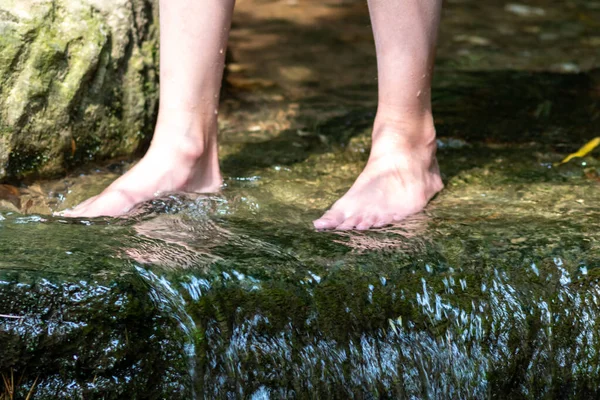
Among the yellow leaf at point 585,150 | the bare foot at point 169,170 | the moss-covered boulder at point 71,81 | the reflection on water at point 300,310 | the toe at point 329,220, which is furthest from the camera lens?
the yellow leaf at point 585,150

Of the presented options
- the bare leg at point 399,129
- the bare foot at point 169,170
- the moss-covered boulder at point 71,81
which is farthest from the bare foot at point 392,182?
the moss-covered boulder at point 71,81

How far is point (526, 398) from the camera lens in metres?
1.57

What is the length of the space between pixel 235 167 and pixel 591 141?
1066 millimetres

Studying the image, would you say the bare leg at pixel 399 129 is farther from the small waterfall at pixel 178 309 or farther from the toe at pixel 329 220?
the small waterfall at pixel 178 309

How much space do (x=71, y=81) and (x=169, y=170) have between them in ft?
1.52

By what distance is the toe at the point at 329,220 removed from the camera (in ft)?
5.75

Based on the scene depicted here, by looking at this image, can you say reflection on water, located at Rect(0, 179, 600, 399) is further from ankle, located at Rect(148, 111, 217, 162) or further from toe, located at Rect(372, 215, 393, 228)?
ankle, located at Rect(148, 111, 217, 162)

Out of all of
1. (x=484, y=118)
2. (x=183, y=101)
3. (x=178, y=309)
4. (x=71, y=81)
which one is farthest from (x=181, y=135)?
(x=484, y=118)

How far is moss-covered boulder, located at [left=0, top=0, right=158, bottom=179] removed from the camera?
2082 mm

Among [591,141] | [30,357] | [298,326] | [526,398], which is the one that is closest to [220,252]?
[298,326]

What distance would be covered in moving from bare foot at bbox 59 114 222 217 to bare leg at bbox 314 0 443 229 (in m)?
0.37

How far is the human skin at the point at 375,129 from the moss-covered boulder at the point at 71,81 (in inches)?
13.4

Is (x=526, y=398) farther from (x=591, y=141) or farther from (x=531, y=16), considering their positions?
(x=531, y=16)

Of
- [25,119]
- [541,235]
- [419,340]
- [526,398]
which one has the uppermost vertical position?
[25,119]
